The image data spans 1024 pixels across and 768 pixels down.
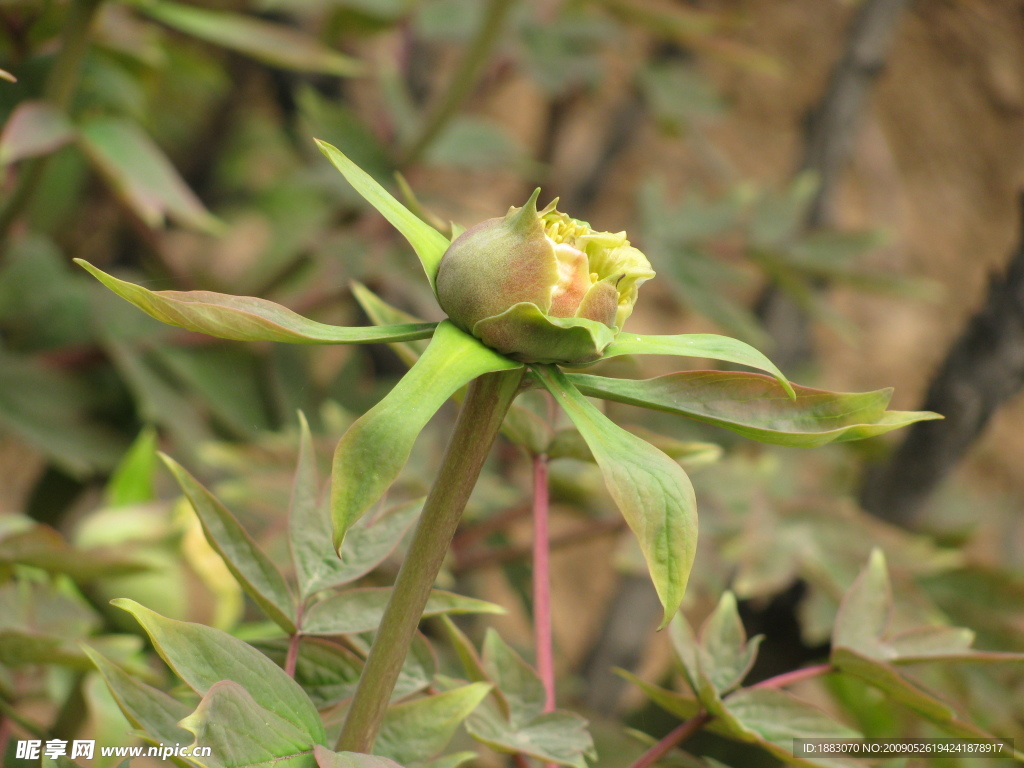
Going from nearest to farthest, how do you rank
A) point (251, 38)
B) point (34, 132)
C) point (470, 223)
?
point (34, 132) < point (251, 38) < point (470, 223)

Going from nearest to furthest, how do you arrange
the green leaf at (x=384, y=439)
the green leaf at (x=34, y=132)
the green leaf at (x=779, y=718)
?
the green leaf at (x=384, y=439) < the green leaf at (x=779, y=718) < the green leaf at (x=34, y=132)


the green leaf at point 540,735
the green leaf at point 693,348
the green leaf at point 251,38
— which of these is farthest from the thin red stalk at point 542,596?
the green leaf at point 251,38

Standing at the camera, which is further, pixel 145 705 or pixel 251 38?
pixel 251 38

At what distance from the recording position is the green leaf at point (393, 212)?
19 cm

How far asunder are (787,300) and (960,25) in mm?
486

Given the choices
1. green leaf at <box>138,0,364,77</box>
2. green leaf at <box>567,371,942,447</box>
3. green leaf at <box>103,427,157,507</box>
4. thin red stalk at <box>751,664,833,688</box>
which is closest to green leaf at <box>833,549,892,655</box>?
thin red stalk at <box>751,664,833,688</box>

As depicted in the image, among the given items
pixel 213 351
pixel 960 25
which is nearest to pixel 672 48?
pixel 960 25

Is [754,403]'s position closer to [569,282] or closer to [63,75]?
[569,282]

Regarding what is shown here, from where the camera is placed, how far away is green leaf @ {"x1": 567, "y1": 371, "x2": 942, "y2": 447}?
7.7 inches

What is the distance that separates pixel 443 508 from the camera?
190 millimetres

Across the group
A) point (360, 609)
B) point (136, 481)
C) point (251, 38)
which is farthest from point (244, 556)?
point (251, 38)

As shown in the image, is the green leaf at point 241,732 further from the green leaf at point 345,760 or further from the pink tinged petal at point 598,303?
the pink tinged petal at point 598,303

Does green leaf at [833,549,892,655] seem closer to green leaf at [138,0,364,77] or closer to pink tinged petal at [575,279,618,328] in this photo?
pink tinged petal at [575,279,618,328]

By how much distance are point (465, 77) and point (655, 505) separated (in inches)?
23.3
